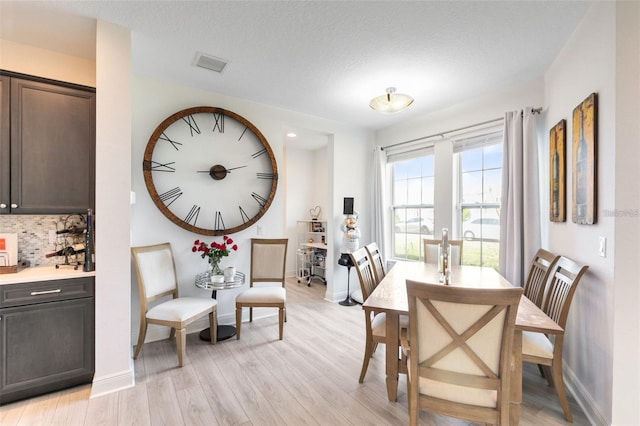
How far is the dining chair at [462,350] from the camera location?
1.24 m

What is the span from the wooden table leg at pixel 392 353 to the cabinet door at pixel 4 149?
278 centimetres

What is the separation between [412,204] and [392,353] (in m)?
2.76

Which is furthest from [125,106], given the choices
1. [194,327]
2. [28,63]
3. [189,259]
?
[194,327]

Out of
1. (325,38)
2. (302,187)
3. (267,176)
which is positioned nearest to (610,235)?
(325,38)

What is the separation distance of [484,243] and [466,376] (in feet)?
8.09

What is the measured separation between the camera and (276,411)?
1.86 m

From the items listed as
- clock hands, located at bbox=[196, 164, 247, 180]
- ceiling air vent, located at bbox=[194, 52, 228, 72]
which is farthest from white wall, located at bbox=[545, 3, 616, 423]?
clock hands, located at bbox=[196, 164, 247, 180]

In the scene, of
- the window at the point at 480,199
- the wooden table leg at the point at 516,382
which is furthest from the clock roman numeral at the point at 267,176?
the wooden table leg at the point at 516,382

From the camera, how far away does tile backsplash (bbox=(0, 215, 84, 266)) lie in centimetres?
225

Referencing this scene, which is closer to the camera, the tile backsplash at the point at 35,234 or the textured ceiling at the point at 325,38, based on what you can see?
the textured ceiling at the point at 325,38

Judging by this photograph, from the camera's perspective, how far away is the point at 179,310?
8.08ft

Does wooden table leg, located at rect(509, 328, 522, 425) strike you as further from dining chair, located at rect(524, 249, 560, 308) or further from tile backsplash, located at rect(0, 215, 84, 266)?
tile backsplash, located at rect(0, 215, 84, 266)

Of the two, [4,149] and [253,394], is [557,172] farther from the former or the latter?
[4,149]

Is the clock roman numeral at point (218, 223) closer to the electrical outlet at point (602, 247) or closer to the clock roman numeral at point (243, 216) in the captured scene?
the clock roman numeral at point (243, 216)
